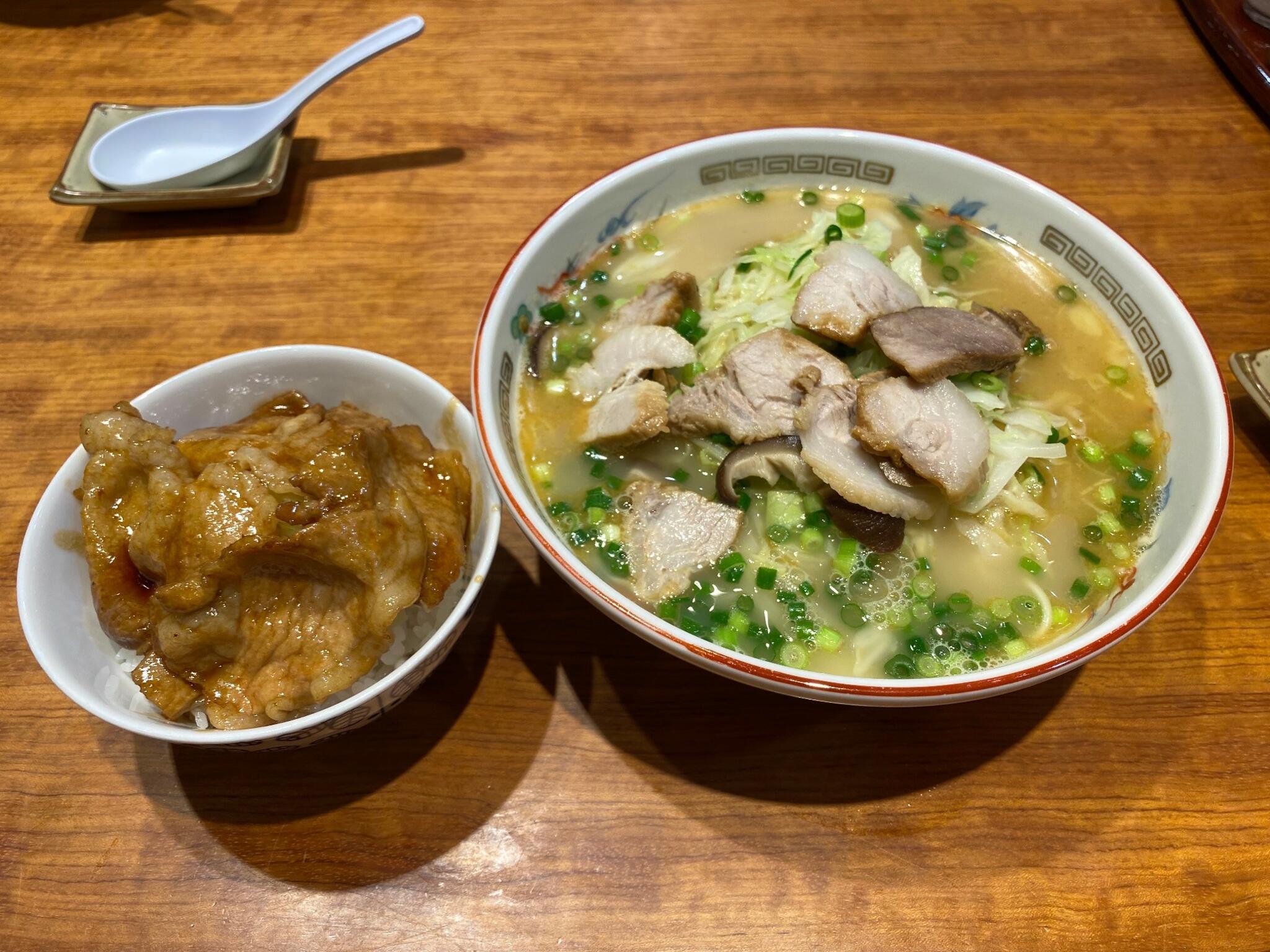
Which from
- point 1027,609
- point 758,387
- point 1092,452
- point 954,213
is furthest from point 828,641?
point 954,213

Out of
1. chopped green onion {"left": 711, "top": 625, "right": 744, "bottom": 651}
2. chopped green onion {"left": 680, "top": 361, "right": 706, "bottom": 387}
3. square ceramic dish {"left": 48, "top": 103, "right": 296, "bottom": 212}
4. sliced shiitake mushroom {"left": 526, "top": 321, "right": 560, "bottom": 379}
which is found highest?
square ceramic dish {"left": 48, "top": 103, "right": 296, "bottom": 212}

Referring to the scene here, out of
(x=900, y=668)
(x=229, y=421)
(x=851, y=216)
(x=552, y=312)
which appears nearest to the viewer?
(x=900, y=668)

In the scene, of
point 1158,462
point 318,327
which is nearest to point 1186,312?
point 1158,462

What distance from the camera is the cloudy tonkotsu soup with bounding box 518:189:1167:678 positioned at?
1.59 meters

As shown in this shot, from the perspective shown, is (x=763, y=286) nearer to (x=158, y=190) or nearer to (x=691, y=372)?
(x=691, y=372)

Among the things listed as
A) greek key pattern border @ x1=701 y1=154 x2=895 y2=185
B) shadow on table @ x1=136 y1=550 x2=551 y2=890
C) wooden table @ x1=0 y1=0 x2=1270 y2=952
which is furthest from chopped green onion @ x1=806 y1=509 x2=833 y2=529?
greek key pattern border @ x1=701 y1=154 x2=895 y2=185

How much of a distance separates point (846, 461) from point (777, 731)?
0.58 metres

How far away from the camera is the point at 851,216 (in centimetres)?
210

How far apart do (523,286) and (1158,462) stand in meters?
1.45

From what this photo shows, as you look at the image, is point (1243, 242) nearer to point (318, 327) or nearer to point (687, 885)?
point (687, 885)

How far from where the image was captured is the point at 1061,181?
2660 mm

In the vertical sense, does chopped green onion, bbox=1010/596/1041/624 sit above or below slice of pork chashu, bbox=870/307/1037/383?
below

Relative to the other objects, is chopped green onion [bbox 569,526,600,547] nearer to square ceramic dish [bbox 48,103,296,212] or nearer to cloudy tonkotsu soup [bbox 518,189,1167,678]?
cloudy tonkotsu soup [bbox 518,189,1167,678]

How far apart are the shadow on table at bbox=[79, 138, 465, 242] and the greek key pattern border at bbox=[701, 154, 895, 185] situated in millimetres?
1039
